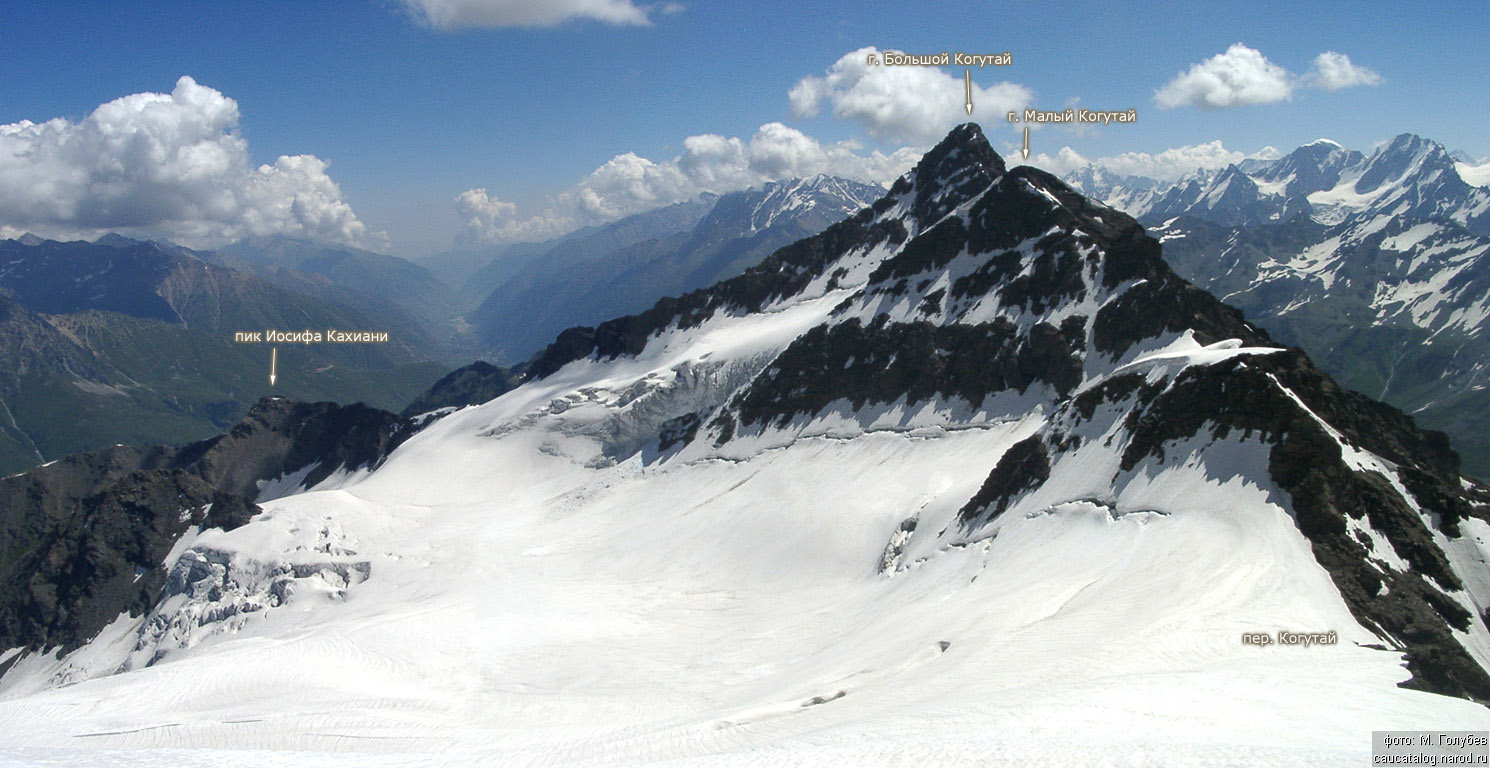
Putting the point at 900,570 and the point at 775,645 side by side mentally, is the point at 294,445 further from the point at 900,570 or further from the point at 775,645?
the point at 900,570

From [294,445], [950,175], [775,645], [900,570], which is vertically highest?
[950,175]

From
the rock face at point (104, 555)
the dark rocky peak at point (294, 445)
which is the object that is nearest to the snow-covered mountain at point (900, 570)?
the rock face at point (104, 555)

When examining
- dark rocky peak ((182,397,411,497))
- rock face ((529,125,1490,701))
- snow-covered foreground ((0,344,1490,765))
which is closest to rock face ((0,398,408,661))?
snow-covered foreground ((0,344,1490,765))

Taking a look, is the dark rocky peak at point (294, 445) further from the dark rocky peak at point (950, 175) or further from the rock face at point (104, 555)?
the dark rocky peak at point (950, 175)

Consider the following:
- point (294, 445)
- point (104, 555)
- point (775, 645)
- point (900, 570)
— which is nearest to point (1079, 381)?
point (900, 570)

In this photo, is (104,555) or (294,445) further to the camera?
(294,445)

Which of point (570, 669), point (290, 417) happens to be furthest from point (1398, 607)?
Answer: point (290, 417)

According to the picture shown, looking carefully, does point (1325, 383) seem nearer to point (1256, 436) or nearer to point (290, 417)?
point (1256, 436)

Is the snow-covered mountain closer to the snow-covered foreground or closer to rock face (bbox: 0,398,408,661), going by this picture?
the snow-covered foreground

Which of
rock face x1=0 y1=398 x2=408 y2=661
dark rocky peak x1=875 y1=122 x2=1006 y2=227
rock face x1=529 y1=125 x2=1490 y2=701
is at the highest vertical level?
dark rocky peak x1=875 y1=122 x2=1006 y2=227
